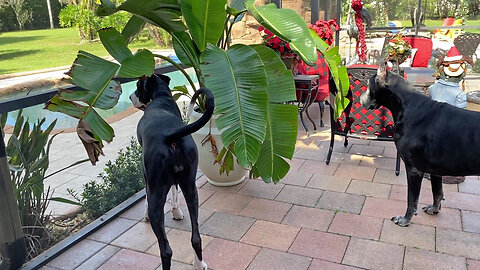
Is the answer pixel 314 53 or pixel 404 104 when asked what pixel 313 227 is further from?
pixel 314 53

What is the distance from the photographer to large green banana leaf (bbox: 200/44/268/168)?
2.16 metres

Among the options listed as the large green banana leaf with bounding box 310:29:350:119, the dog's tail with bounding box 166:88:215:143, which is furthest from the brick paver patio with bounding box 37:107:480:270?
the dog's tail with bounding box 166:88:215:143

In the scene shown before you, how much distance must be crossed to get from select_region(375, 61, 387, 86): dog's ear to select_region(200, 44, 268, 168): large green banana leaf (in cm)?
91

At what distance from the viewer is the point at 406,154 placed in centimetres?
259

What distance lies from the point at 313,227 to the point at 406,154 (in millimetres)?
797

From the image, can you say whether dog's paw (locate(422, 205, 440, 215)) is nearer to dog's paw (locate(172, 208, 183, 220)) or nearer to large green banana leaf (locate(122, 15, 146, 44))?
dog's paw (locate(172, 208, 183, 220))

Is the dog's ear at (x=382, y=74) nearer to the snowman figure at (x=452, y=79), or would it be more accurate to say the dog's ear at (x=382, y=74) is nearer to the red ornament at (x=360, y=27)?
the snowman figure at (x=452, y=79)

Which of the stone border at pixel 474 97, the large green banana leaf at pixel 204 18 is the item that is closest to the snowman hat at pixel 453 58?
the large green banana leaf at pixel 204 18

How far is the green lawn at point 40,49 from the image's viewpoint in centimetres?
238

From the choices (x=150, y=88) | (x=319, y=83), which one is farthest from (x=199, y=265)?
(x=319, y=83)

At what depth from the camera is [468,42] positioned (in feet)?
22.3

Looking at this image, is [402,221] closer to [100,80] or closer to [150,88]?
[150,88]

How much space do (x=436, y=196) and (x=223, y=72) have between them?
69.2 inches

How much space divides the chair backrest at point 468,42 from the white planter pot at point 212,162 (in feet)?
17.7
